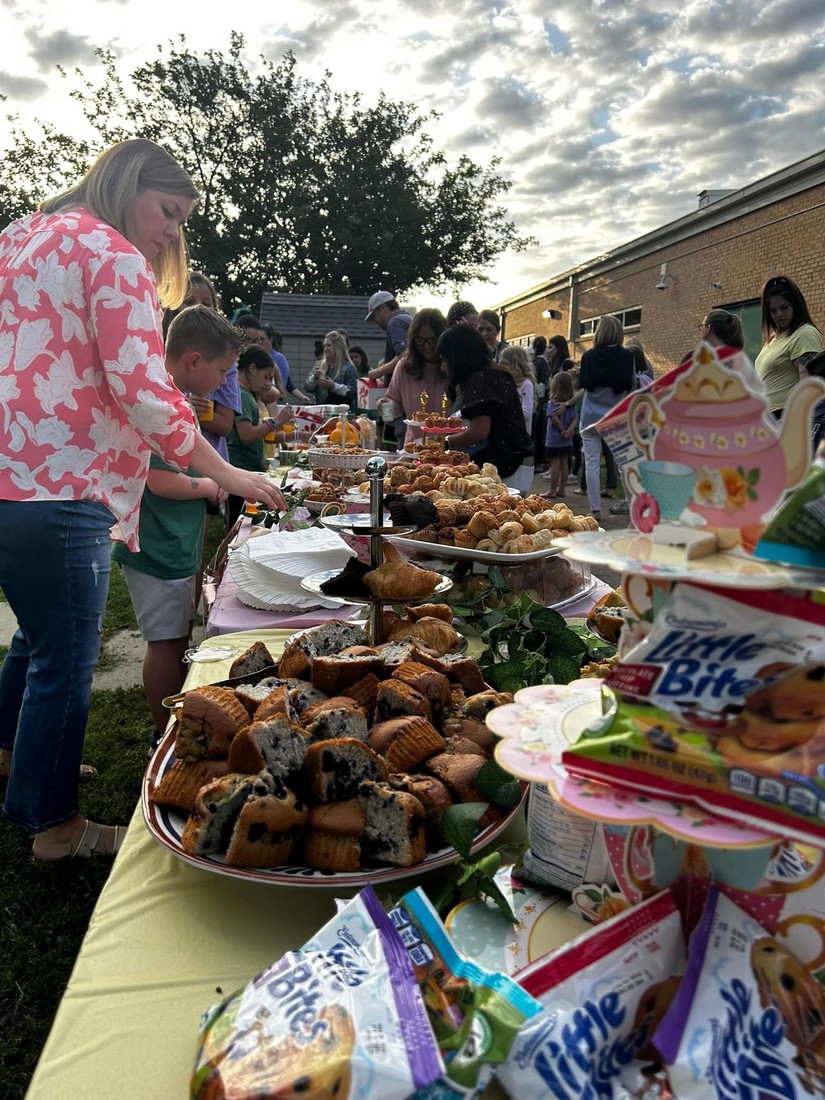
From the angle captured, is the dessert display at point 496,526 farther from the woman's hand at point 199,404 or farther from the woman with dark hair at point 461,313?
the woman with dark hair at point 461,313

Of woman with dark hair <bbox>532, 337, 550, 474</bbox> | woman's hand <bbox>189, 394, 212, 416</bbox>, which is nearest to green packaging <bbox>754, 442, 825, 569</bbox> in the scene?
woman's hand <bbox>189, 394, 212, 416</bbox>

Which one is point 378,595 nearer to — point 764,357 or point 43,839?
point 43,839

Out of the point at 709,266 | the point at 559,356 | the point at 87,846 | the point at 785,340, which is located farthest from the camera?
the point at 709,266

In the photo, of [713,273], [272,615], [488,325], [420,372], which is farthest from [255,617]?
[713,273]

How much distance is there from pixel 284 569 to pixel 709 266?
16.1m

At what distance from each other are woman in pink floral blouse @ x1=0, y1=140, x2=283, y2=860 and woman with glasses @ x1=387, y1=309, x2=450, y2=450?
3249 millimetres

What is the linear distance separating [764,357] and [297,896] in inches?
201

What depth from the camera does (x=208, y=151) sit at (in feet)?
80.6

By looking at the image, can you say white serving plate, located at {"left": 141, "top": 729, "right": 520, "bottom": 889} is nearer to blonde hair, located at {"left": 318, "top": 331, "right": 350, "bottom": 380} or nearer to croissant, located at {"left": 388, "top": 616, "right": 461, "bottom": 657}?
croissant, located at {"left": 388, "top": 616, "right": 461, "bottom": 657}

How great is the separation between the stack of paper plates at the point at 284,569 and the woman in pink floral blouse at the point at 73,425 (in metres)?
0.35

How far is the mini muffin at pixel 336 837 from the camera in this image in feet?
2.93

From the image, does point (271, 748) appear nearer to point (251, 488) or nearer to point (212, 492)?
point (251, 488)

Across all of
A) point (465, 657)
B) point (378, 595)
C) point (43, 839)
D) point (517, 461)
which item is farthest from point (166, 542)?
point (517, 461)

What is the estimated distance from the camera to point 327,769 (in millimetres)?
927
